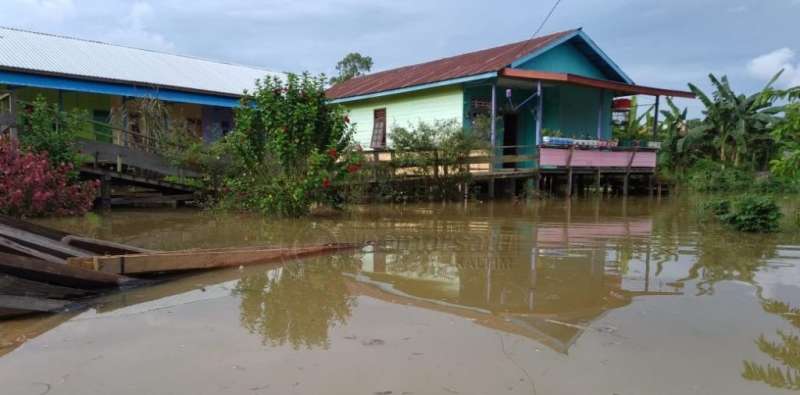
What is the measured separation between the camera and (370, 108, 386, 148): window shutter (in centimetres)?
2066

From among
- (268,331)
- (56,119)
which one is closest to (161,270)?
(268,331)

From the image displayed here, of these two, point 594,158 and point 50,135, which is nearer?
point 50,135

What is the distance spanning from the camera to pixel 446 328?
427 cm

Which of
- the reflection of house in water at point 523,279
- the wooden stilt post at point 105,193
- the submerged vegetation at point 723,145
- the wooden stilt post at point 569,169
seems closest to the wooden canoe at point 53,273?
the reflection of house in water at point 523,279

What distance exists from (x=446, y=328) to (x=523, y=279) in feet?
5.87

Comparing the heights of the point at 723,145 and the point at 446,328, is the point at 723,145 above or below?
above

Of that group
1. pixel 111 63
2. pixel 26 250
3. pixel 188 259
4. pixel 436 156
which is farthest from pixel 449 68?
pixel 26 250

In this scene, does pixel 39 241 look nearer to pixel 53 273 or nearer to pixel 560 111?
pixel 53 273

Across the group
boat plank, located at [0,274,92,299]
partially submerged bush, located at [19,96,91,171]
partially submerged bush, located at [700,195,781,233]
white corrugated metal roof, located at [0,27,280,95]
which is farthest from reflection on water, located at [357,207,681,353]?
white corrugated metal roof, located at [0,27,280,95]

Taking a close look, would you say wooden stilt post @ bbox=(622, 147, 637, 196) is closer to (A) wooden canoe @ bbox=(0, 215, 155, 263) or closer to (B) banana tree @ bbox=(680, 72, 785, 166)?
(B) banana tree @ bbox=(680, 72, 785, 166)

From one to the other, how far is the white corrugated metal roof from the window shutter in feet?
16.6

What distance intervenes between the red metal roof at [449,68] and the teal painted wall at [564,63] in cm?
51

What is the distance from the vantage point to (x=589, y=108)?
2061 cm

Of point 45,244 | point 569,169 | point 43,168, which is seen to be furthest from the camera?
point 569,169
